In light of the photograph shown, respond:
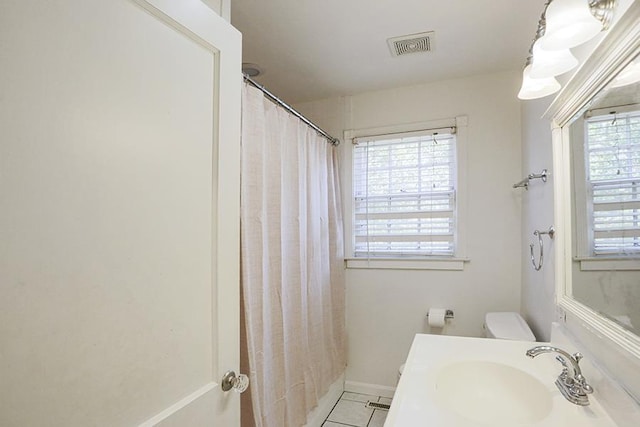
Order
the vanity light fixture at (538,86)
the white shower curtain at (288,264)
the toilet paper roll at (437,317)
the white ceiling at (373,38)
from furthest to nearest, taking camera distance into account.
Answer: the toilet paper roll at (437,317)
the white ceiling at (373,38)
the white shower curtain at (288,264)
the vanity light fixture at (538,86)

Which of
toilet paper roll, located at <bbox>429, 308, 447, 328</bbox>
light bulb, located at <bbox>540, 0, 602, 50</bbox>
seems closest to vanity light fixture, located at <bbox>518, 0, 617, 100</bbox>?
light bulb, located at <bbox>540, 0, 602, 50</bbox>

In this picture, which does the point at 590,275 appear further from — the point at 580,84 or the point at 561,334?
the point at 580,84

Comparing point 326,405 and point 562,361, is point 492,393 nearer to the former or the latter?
point 562,361

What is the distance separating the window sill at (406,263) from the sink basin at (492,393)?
1196 millimetres

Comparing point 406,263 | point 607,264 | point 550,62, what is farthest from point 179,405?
point 406,263

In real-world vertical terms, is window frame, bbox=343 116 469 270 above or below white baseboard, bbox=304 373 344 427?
above

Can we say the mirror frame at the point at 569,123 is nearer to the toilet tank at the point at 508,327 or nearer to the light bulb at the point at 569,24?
the light bulb at the point at 569,24

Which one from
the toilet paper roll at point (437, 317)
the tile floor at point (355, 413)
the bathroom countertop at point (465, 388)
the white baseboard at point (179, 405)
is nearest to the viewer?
the white baseboard at point (179, 405)

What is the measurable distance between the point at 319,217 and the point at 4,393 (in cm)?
180

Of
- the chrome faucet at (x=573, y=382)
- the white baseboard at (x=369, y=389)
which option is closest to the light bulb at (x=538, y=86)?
the chrome faucet at (x=573, y=382)

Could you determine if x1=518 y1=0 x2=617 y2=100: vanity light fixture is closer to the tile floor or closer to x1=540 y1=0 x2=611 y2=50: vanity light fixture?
x1=540 y1=0 x2=611 y2=50: vanity light fixture

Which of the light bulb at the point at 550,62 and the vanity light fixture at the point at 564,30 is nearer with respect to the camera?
the vanity light fixture at the point at 564,30

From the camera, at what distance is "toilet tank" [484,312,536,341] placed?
1.75 metres

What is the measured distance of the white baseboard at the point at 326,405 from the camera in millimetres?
2096
